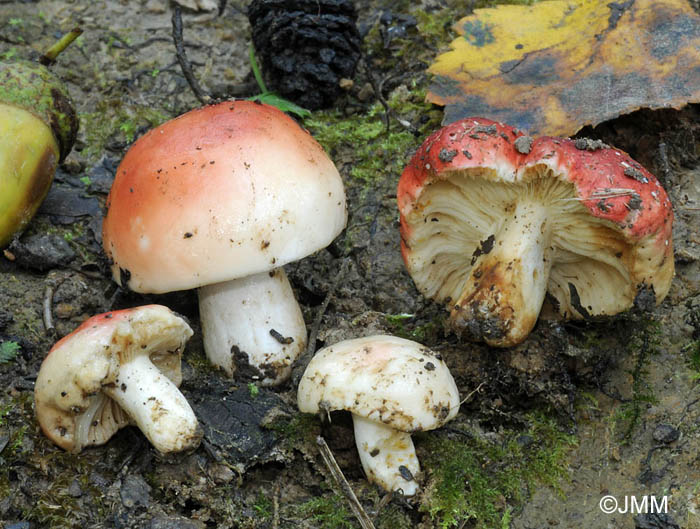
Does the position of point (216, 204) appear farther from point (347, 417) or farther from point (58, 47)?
point (58, 47)

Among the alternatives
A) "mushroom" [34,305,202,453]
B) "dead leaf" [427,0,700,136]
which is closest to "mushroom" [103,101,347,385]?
"mushroom" [34,305,202,453]

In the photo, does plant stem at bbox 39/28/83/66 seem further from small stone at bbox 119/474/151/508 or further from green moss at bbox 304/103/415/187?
small stone at bbox 119/474/151/508

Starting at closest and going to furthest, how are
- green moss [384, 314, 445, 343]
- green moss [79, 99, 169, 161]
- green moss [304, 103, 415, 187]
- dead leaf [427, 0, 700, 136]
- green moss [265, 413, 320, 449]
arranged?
green moss [265, 413, 320, 449] → green moss [384, 314, 445, 343] → dead leaf [427, 0, 700, 136] → green moss [304, 103, 415, 187] → green moss [79, 99, 169, 161]

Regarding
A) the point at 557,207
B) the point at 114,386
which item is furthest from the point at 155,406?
the point at 557,207

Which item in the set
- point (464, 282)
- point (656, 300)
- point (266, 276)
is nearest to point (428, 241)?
point (464, 282)

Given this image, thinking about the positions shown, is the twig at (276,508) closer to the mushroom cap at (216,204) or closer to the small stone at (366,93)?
the mushroom cap at (216,204)

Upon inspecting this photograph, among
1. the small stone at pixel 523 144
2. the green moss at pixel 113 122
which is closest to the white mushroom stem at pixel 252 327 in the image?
the small stone at pixel 523 144
